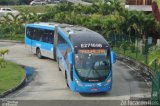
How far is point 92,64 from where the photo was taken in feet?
76.7

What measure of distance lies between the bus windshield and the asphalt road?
1183 millimetres

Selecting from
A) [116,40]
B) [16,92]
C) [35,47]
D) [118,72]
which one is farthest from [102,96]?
[116,40]

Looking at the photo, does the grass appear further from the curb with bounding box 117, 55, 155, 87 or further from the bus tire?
the curb with bounding box 117, 55, 155, 87

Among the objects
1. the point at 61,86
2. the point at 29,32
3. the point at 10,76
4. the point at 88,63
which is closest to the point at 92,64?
the point at 88,63

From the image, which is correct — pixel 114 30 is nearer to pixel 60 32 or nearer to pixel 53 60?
pixel 53 60

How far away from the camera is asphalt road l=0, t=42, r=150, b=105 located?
76.6 feet

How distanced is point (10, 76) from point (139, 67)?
9781 mm

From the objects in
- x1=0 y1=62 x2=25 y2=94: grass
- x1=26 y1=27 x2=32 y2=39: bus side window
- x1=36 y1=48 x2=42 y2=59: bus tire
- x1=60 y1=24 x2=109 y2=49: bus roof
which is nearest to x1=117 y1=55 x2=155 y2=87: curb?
x1=60 y1=24 x2=109 y2=49: bus roof

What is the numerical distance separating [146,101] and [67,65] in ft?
17.7

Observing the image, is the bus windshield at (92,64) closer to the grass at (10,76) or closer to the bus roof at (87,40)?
the bus roof at (87,40)

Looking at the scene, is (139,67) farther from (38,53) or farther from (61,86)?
(38,53)

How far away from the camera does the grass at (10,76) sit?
24.8 meters

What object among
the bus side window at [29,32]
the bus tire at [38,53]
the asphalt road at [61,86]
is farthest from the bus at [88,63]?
the bus side window at [29,32]

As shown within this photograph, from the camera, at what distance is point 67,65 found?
2516cm
